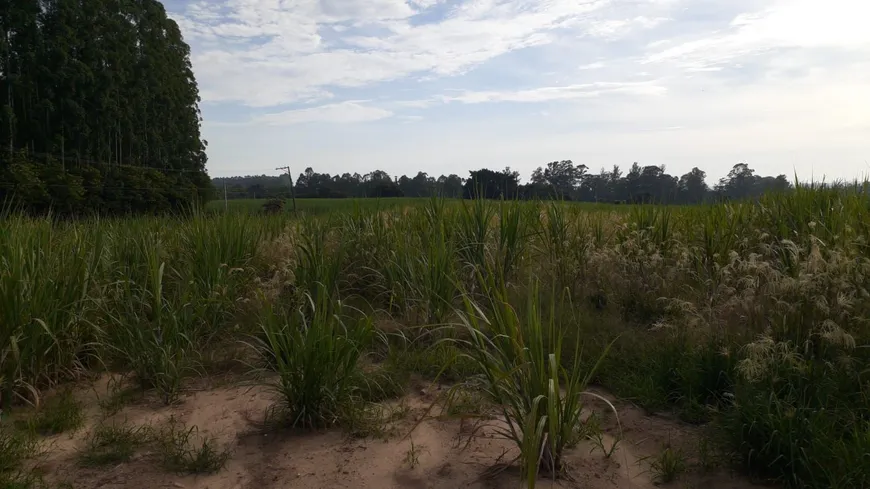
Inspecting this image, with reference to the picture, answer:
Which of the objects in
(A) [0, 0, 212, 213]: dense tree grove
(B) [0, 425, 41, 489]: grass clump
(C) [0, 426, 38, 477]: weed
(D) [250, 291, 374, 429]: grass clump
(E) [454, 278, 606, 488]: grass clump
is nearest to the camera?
(E) [454, 278, 606, 488]: grass clump

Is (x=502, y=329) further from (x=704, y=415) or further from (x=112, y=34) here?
(x=112, y=34)

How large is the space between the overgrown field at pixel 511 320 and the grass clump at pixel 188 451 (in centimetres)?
40

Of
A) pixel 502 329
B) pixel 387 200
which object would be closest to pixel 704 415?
pixel 502 329

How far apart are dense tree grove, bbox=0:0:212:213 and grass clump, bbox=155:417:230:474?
2788 centimetres

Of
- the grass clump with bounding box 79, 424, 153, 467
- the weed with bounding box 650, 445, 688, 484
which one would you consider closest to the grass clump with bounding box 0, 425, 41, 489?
the grass clump with bounding box 79, 424, 153, 467

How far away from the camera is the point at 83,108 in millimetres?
35250

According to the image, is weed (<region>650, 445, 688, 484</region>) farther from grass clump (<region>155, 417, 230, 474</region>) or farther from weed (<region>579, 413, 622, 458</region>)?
grass clump (<region>155, 417, 230, 474</region>)

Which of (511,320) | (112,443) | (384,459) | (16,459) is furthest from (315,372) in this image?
(16,459)

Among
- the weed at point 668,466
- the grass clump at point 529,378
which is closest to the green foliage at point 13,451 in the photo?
the grass clump at point 529,378

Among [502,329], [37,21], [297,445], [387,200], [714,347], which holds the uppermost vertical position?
[37,21]

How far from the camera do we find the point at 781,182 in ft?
22.2

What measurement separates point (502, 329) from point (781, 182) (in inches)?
218

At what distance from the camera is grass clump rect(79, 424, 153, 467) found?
10.3 feet

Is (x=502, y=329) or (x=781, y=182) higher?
(x=781, y=182)
